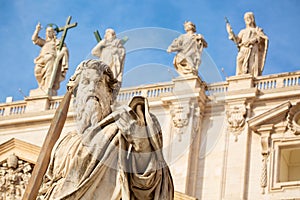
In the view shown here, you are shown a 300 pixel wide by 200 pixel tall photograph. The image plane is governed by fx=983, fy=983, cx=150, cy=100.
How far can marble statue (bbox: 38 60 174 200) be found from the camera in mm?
6508

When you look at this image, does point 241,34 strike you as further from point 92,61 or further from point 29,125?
point 92,61

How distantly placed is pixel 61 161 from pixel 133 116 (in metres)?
0.66

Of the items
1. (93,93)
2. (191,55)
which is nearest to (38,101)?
(191,55)

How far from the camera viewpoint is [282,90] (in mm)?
20938

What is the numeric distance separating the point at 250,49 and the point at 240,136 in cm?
205

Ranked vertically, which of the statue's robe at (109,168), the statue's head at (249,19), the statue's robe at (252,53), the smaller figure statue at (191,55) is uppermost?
the statue's head at (249,19)

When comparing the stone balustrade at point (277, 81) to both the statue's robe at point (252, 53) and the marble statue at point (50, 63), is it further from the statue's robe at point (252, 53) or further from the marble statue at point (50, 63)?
the marble statue at point (50, 63)

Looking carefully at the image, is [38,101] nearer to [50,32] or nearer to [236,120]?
[50,32]

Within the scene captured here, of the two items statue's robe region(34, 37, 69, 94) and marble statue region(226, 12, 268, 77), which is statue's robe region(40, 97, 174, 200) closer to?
marble statue region(226, 12, 268, 77)

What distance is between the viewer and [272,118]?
20.6m

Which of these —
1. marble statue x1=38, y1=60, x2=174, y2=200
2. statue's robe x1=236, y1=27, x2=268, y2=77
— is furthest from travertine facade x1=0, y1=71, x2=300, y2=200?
marble statue x1=38, y1=60, x2=174, y2=200

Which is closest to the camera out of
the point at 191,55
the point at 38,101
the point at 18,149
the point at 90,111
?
the point at 90,111

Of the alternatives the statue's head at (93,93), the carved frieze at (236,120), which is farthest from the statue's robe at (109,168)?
the carved frieze at (236,120)

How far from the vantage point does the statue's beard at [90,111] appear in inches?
275
